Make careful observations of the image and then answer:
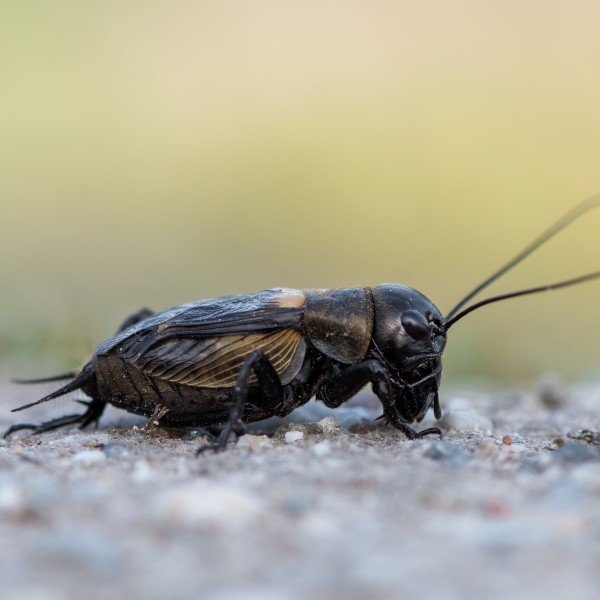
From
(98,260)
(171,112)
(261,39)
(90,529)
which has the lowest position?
(98,260)

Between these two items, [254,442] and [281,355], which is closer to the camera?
[254,442]

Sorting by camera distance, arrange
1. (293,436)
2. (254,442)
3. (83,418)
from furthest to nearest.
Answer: (83,418) → (293,436) → (254,442)

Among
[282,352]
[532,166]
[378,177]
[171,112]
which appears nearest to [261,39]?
[171,112]

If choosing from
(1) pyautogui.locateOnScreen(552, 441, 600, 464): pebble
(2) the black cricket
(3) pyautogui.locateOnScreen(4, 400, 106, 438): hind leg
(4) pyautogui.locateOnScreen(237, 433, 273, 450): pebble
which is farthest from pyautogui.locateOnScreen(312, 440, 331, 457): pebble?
(3) pyautogui.locateOnScreen(4, 400, 106, 438): hind leg

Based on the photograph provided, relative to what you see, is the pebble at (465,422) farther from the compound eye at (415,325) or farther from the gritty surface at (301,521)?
the gritty surface at (301,521)

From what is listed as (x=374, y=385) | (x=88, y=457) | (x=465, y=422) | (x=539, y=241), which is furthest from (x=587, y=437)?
(x=88, y=457)

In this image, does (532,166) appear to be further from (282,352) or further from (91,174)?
(282,352)

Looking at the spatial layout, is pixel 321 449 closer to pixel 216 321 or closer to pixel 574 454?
pixel 216 321
